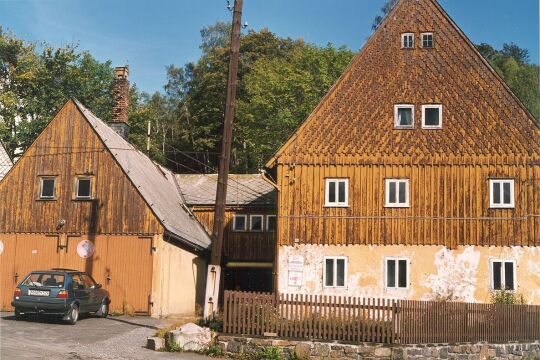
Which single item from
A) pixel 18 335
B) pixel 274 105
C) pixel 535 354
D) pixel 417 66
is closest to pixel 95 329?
pixel 18 335

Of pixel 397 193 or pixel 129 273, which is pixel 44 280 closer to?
pixel 129 273

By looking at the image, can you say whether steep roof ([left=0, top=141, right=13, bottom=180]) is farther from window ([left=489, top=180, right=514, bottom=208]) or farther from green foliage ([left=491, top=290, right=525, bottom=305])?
green foliage ([left=491, top=290, right=525, bottom=305])

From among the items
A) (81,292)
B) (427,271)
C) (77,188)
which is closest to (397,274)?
(427,271)

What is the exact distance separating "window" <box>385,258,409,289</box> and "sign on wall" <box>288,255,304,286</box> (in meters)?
3.22

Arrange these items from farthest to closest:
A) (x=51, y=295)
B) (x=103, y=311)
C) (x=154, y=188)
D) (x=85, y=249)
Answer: (x=154, y=188), (x=85, y=249), (x=103, y=311), (x=51, y=295)

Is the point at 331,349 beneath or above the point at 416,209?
beneath

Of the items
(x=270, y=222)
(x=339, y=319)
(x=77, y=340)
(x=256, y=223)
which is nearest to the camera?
→ (x=77, y=340)

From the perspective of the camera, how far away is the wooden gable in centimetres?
2606

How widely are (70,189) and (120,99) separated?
7.84 meters

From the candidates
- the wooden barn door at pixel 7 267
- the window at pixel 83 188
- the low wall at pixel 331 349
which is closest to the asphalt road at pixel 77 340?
the low wall at pixel 331 349

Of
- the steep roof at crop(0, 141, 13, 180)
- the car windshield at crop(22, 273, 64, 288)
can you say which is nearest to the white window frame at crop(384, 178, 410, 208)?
the car windshield at crop(22, 273, 64, 288)

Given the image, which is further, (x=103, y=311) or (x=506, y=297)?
(x=506, y=297)

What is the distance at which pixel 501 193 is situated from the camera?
80.9 ft

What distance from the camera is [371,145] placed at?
995 inches
